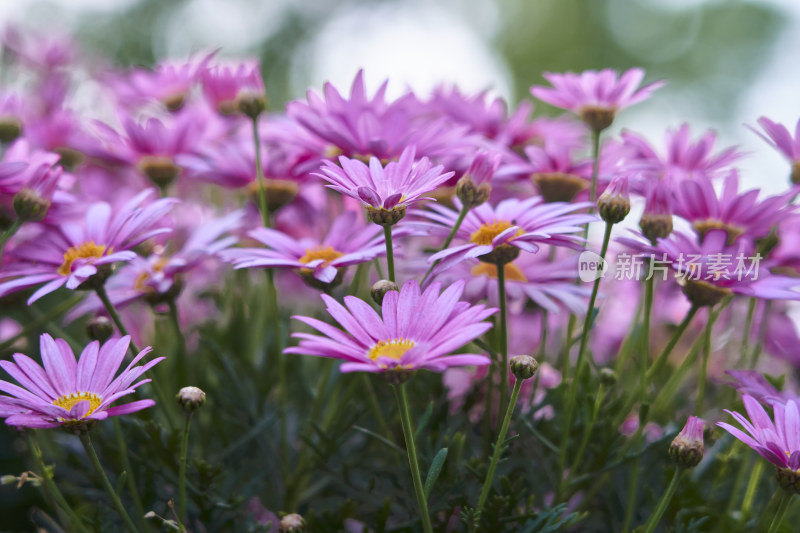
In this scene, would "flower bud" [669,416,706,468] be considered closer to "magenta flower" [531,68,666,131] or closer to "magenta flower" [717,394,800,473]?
"magenta flower" [717,394,800,473]

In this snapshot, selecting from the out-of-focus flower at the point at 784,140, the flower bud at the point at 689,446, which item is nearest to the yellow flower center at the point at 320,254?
the flower bud at the point at 689,446

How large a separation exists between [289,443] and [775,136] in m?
0.63

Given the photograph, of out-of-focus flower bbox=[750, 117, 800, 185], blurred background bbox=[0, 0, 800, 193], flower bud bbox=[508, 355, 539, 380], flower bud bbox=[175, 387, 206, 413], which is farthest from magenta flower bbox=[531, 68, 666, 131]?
blurred background bbox=[0, 0, 800, 193]

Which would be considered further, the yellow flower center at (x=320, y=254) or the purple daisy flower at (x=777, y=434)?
the yellow flower center at (x=320, y=254)

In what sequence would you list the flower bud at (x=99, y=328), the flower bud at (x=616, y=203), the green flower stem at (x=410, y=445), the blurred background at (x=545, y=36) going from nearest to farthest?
the green flower stem at (x=410, y=445) → the flower bud at (x=616, y=203) → the flower bud at (x=99, y=328) → the blurred background at (x=545, y=36)

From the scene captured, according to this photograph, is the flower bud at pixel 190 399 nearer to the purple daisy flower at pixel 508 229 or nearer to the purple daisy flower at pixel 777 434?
the purple daisy flower at pixel 508 229

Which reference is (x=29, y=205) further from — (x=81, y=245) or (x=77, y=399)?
(x=77, y=399)

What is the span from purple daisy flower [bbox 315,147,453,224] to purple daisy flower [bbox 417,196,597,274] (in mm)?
52

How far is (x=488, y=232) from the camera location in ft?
2.17

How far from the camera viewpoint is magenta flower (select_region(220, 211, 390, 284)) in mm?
605

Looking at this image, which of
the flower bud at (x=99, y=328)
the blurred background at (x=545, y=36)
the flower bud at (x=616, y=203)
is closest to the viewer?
the flower bud at (x=616, y=203)

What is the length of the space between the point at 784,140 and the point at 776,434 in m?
0.35

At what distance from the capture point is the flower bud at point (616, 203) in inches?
23.8

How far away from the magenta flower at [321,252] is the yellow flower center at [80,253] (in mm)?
127
